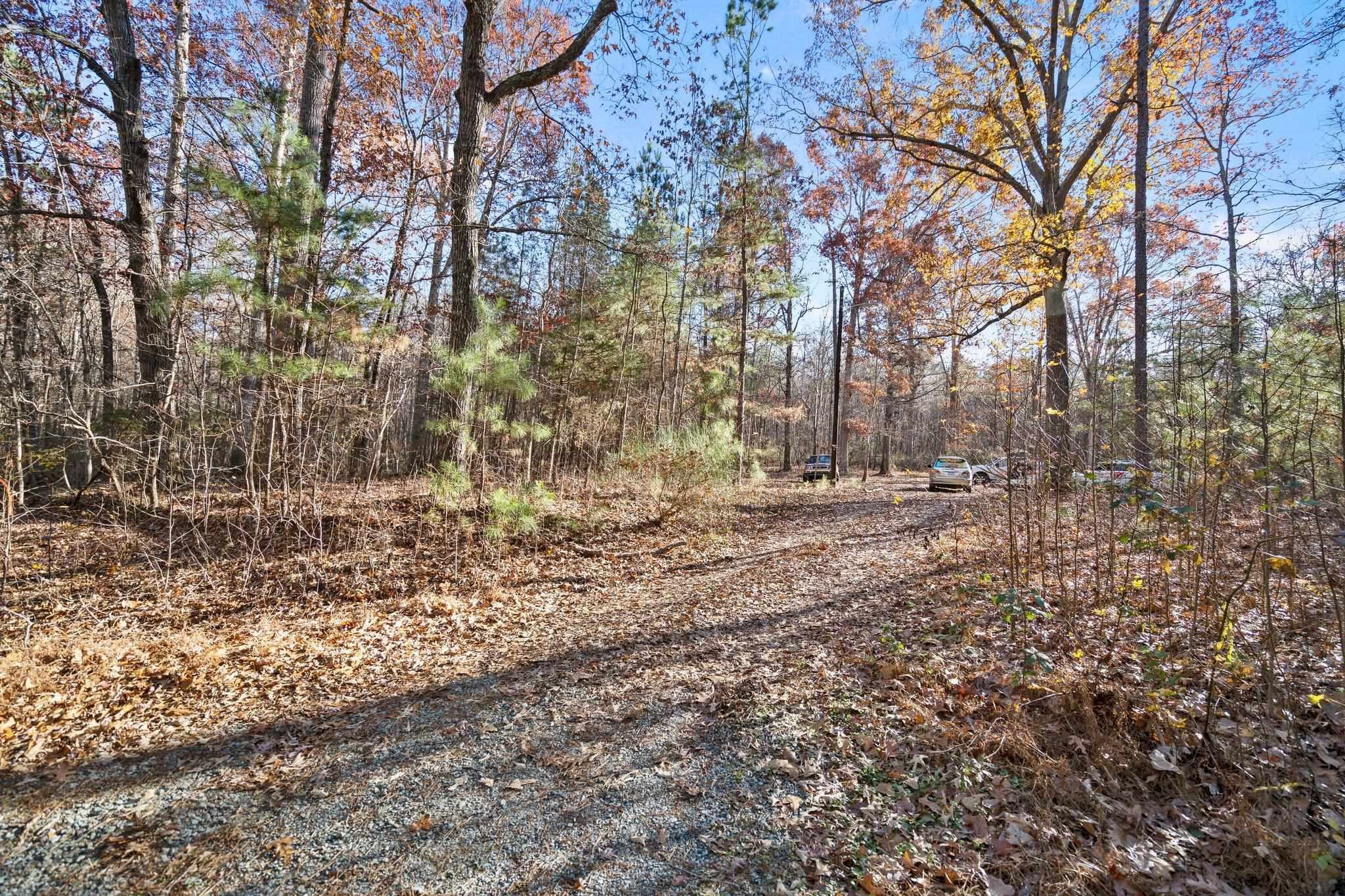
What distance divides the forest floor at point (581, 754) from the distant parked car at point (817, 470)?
14.1 meters

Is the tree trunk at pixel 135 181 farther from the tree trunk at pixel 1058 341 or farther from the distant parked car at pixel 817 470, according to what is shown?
the distant parked car at pixel 817 470

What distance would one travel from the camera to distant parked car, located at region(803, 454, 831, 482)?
19.2 metres

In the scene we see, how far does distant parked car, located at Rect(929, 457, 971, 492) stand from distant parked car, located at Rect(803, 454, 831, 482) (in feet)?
11.3

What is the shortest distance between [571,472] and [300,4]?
10.5m

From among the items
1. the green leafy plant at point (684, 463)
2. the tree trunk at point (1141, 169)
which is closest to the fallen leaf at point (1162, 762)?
the green leafy plant at point (684, 463)

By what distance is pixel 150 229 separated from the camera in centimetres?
627

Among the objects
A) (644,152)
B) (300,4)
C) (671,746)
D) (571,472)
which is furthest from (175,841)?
(300,4)

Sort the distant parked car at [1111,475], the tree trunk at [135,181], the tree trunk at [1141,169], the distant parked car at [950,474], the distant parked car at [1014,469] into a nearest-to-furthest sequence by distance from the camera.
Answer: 1. the distant parked car at [1111,475]
2. the distant parked car at [1014,469]
3. the tree trunk at [135,181]
4. the tree trunk at [1141,169]
5. the distant parked car at [950,474]

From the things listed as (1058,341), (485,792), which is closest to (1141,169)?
(1058,341)

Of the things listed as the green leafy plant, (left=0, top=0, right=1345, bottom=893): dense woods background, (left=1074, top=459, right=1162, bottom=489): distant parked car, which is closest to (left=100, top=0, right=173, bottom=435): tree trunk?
(left=0, top=0, right=1345, bottom=893): dense woods background

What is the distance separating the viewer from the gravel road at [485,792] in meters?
2.12

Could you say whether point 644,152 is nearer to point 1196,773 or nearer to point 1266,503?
point 1266,503

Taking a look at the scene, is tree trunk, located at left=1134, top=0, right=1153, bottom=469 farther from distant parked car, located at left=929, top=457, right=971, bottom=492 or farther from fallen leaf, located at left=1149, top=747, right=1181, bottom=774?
distant parked car, located at left=929, top=457, right=971, bottom=492

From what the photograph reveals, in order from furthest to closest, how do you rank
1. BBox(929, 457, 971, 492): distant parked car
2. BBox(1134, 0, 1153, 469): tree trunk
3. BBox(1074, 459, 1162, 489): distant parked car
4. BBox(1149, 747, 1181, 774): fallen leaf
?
BBox(929, 457, 971, 492): distant parked car, BBox(1134, 0, 1153, 469): tree trunk, BBox(1074, 459, 1162, 489): distant parked car, BBox(1149, 747, 1181, 774): fallen leaf
